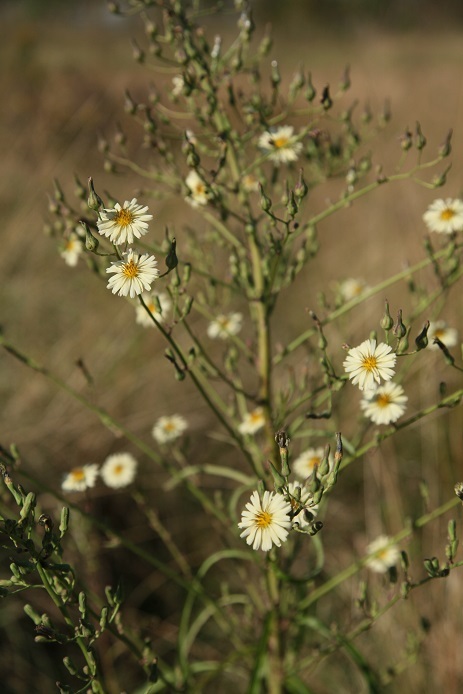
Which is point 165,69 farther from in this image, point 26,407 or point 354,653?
point 26,407

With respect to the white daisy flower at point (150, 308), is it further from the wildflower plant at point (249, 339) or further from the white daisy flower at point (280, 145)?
the white daisy flower at point (280, 145)

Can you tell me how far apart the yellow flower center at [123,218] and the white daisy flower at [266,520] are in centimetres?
61

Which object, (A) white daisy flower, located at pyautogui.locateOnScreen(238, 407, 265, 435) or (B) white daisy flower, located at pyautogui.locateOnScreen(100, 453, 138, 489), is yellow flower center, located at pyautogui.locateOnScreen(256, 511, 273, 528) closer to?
(A) white daisy flower, located at pyautogui.locateOnScreen(238, 407, 265, 435)

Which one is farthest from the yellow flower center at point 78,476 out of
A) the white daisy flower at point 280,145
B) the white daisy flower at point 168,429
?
the white daisy flower at point 280,145

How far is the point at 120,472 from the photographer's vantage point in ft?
7.38

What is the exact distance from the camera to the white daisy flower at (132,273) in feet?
3.94

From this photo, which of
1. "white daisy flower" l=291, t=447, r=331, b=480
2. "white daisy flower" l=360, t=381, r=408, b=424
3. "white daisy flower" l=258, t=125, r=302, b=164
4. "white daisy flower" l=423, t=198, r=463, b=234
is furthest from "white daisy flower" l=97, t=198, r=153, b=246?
"white daisy flower" l=291, t=447, r=331, b=480

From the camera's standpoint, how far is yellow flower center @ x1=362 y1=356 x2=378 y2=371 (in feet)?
4.20

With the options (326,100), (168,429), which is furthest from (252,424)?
(326,100)

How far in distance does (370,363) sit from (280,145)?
86cm

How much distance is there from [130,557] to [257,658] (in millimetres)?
1900

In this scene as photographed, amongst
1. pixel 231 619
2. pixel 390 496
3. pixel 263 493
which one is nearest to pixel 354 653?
pixel 231 619

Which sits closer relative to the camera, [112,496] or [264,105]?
[264,105]

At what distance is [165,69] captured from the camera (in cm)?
184
